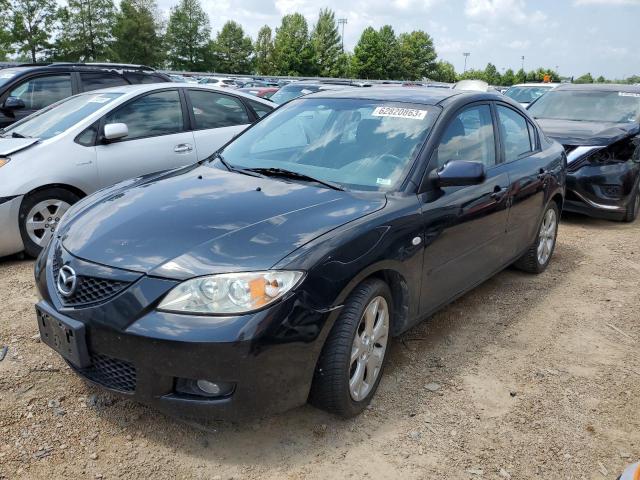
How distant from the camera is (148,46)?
67812mm

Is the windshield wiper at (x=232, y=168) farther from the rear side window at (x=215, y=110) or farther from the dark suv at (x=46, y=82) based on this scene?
the dark suv at (x=46, y=82)

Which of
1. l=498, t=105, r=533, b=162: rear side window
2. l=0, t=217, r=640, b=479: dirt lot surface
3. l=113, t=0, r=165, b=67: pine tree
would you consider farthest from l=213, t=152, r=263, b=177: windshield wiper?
l=113, t=0, r=165, b=67: pine tree

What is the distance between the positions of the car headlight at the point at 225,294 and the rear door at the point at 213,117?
3.87 metres

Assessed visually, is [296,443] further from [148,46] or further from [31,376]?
[148,46]

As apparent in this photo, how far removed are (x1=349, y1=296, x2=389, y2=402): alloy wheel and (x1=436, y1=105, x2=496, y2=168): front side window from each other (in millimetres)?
1033

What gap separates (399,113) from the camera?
141 inches

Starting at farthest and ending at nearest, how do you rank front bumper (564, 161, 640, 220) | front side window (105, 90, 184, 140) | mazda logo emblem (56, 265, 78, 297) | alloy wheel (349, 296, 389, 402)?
front bumper (564, 161, 640, 220) → front side window (105, 90, 184, 140) → alloy wheel (349, 296, 389, 402) → mazda logo emblem (56, 265, 78, 297)

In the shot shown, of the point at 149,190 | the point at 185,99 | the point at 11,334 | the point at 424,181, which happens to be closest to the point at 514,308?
the point at 424,181

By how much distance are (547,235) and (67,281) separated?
4.19 meters

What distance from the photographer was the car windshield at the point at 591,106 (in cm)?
808

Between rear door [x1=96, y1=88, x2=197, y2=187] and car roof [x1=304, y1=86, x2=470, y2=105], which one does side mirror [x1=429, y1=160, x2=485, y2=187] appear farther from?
rear door [x1=96, y1=88, x2=197, y2=187]

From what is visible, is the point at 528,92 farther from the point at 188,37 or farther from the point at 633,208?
the point at 188,37

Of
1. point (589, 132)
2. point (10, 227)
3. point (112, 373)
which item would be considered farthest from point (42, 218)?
point (589, 132)

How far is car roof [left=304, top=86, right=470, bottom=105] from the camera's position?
373cm
